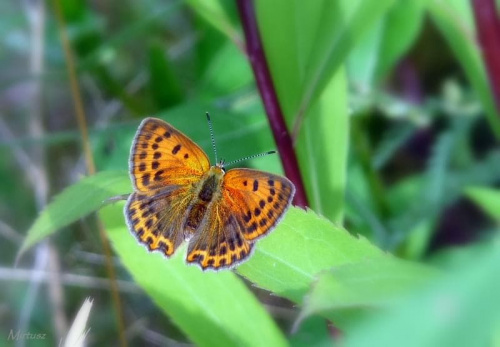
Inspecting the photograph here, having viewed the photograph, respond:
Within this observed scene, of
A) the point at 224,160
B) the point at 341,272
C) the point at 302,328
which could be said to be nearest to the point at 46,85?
the point at 224,160

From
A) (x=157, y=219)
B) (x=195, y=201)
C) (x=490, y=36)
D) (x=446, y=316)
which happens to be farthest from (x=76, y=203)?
(x=490, y=36)

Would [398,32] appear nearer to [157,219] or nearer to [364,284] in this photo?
[157,219]

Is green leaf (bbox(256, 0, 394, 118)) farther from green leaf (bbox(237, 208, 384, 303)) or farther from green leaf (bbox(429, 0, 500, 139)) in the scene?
green leaf (bbox(429, 0, 500, 139))

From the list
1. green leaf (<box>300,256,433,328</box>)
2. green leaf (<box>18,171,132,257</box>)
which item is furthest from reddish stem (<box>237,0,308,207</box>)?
green leaf (<box>300,256,433,328</box>)

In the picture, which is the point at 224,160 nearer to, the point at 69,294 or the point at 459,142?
the point at 459,142

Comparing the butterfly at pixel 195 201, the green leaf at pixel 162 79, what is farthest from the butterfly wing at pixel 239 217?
the green leaf at pixel 162 79

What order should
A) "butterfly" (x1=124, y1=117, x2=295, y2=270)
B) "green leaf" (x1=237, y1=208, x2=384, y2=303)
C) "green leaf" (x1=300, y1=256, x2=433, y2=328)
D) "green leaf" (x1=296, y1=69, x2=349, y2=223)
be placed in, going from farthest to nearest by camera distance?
"green leaf" (x1=296, y1=69, x2=349, y2=223)
"butterfly" (x1=124, y1=117, x2=295, y2=270)
"green leaf" (x1=237, y1=208, x2=384, y2=303)
"green leaf" (x1=300, y1=256, x2=433, y2=328)

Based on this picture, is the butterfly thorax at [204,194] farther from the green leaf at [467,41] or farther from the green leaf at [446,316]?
the green leaf at [446,316]
